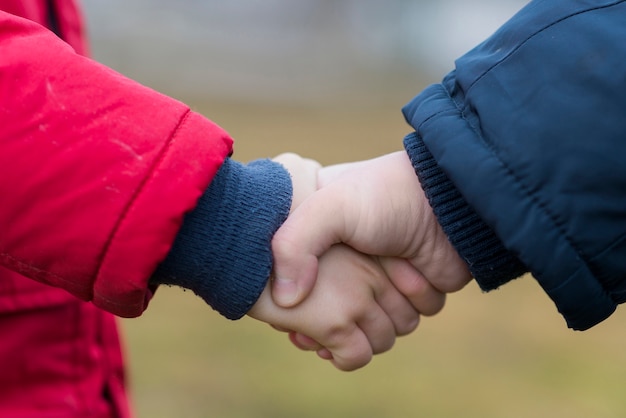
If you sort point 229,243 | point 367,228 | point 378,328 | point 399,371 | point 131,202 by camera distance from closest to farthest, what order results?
point 131,202
point 229,243
point 367,228
point 378,328
point 399,371

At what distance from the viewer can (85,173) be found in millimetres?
1108

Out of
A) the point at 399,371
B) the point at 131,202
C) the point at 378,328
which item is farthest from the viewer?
the point at 399,371

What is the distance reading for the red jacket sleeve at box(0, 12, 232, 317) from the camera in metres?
1.10

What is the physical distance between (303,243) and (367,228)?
0.10 meters

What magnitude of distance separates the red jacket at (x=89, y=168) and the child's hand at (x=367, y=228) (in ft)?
0.65

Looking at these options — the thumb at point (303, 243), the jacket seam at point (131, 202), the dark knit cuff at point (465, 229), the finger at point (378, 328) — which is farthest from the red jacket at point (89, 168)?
the finger at point (378, 328)

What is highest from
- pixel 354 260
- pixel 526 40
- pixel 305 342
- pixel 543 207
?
pixel 526 40

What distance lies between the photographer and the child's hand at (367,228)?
131cm

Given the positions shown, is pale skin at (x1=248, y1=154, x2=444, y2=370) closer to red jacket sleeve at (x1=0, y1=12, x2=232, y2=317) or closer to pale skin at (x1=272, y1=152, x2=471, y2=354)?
pale skin at (x1=272, y1=152, x2=471, y2=354)

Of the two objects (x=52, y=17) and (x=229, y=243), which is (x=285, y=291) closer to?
(x=229, y=243)

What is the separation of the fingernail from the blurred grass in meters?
1.75

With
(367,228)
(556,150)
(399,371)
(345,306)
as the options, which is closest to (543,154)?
(556,150)

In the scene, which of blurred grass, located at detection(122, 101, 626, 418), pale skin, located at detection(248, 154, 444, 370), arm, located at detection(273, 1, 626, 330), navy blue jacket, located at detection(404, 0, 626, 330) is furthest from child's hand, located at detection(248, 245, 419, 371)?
blurred grass, located at detection(122, 101, 626, 418)

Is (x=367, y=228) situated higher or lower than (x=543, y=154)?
lower
